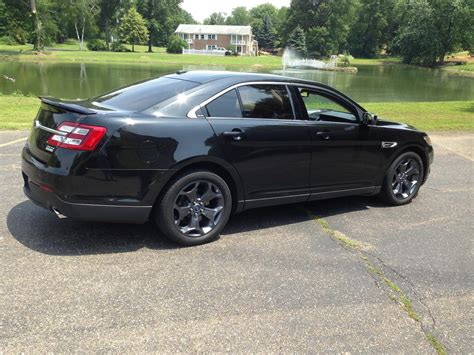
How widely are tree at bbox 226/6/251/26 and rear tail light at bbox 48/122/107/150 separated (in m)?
172

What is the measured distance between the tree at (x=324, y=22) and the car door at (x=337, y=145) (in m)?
90.7

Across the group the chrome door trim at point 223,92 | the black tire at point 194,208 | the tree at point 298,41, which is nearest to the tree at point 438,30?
the tree at point 298,41

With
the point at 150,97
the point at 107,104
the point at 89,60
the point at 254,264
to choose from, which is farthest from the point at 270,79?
the point at 89,60

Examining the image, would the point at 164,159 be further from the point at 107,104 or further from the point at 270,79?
the point at 270,79

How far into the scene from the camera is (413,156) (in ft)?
20.4

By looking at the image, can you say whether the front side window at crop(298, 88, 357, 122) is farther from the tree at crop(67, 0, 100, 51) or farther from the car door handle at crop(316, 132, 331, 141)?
the tree at crop(67, 0, 100, 51)

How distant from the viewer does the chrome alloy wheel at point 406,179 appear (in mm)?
6121

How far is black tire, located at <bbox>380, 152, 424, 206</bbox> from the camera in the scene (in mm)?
5992

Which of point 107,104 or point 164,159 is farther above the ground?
point 107,104

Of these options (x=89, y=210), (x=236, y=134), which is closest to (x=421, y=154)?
(x=236, y=134)

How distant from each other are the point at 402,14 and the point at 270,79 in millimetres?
110629

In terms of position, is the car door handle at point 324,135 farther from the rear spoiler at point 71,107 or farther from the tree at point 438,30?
the tree at point 438,30

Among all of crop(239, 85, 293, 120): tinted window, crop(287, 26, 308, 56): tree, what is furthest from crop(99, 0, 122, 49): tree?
crop(239, 85, 293, 120): tinted window

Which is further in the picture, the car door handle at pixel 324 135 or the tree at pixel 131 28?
the tree at pixel 131 28
